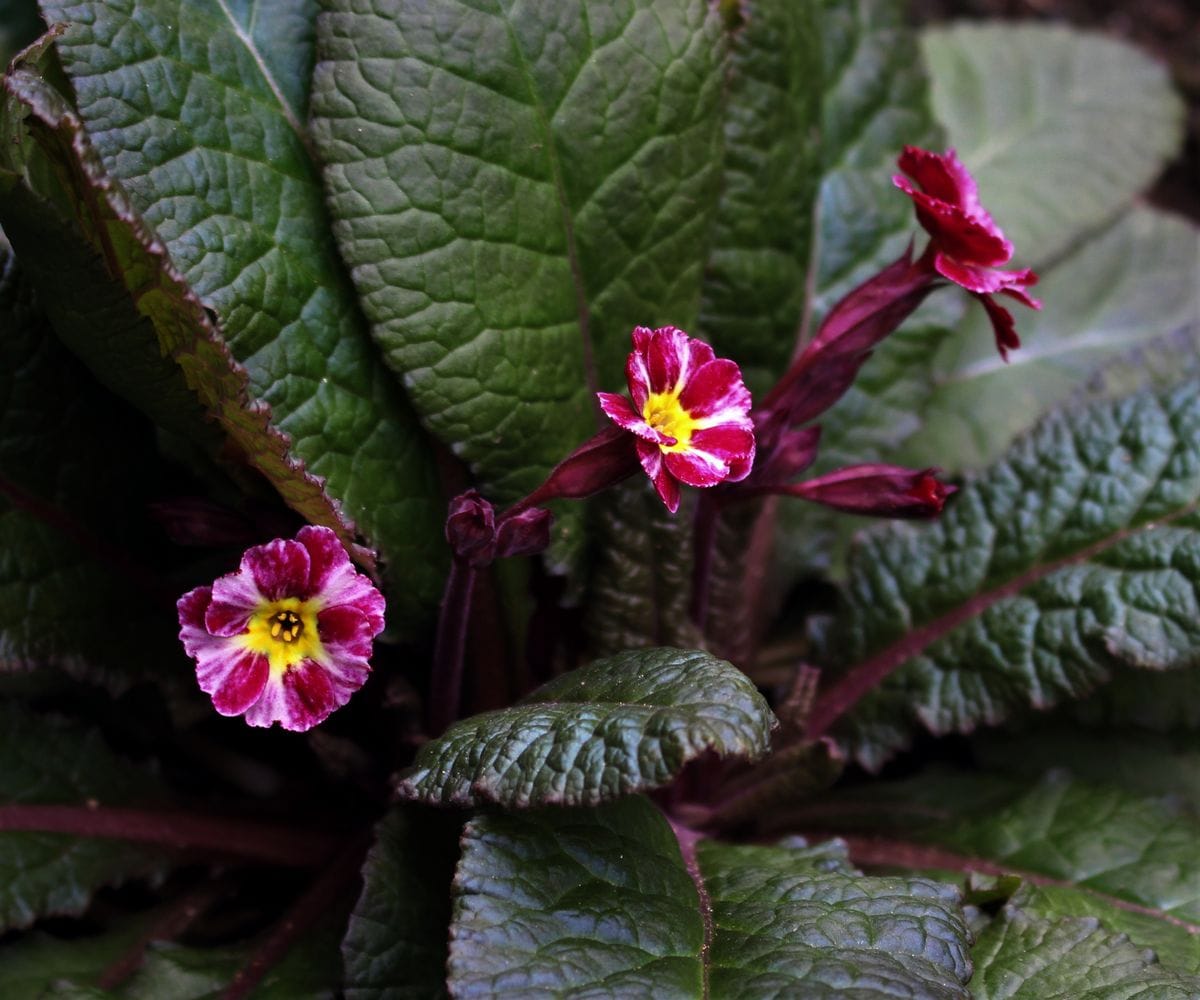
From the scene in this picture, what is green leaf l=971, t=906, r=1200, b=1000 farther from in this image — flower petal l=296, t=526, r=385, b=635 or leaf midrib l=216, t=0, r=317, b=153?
leaf midrib l=216, t=0, r=317, b=153

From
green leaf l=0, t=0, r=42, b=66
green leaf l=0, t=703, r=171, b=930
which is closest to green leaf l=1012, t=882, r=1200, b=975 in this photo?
green leaf l=0, t=703, r=171, b=930

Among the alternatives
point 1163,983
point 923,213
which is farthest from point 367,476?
point 1163,983

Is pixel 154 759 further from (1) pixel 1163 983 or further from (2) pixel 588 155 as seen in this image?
(1) pixel 1163 983

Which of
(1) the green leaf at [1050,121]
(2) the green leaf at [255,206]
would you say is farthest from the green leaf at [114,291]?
(1) the green leaf at [1050,121]

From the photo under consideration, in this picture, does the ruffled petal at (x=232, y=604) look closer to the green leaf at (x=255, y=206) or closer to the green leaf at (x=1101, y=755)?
the green leaf at (x=255, y=206)

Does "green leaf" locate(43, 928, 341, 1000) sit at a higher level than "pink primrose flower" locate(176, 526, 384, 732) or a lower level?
lower
